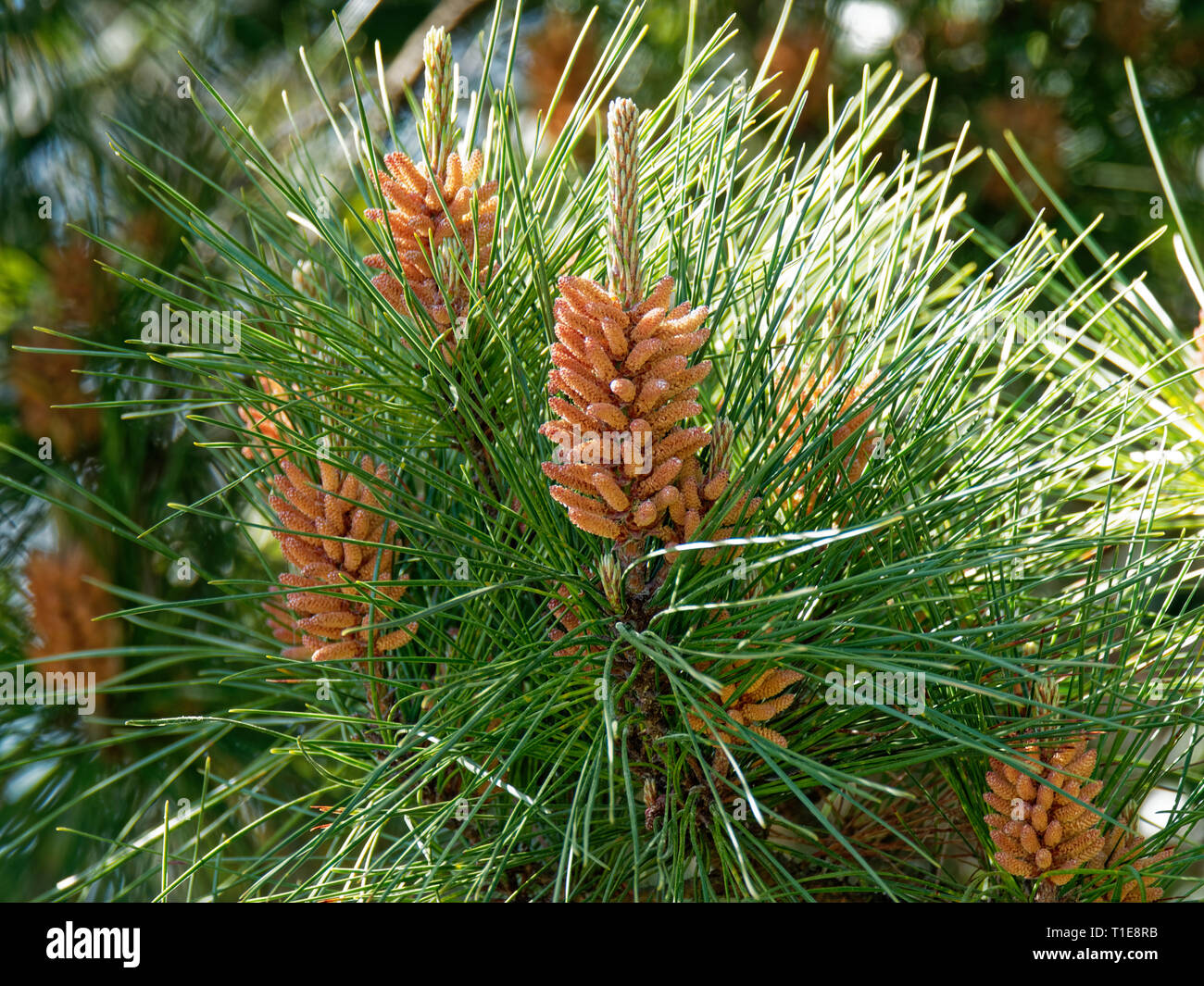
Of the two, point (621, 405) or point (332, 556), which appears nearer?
point (621, 405)

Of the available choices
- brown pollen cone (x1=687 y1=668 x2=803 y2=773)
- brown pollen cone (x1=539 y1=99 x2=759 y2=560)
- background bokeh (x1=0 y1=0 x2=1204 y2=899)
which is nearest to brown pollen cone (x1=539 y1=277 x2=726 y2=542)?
brown pollen cone (x1=539 y1=99 x2=759 y2=560)

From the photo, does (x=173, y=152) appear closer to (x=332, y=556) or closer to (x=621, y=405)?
(x=332, y=556)

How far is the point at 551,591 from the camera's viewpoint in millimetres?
636

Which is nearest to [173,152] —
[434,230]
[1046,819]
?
[434,230]

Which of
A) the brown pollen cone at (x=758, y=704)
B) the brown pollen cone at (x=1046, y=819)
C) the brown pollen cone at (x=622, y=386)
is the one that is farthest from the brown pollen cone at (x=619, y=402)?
the brown pollen cone at (x=1046, y=819)

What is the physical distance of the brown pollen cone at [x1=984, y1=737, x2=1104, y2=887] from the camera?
1.99ft

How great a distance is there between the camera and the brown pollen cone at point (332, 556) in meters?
0.69

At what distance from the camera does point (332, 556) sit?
0.70 metres

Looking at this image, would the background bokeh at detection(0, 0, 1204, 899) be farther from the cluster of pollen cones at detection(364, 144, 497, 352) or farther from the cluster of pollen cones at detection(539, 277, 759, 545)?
the cluster of pollen cones at detection(539, 277, 759, 545)

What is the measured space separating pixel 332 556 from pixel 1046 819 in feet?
1.49

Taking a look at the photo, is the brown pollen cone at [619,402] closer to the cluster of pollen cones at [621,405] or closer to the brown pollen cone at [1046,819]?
the cluster of pollen cones at [621,405]

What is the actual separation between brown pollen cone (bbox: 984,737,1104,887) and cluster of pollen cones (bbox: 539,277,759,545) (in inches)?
8.9

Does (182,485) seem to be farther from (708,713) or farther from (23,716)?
(708,713)
